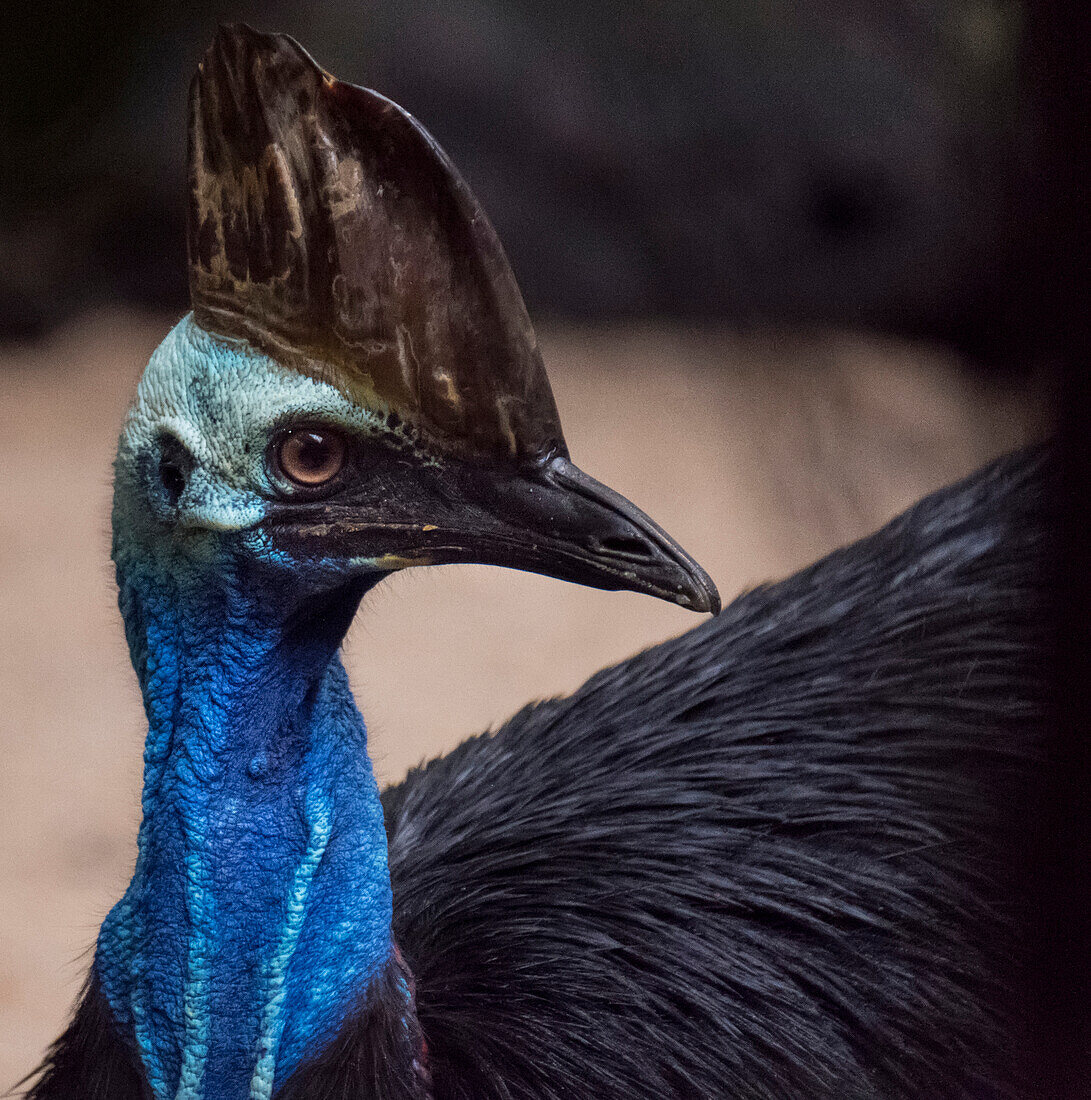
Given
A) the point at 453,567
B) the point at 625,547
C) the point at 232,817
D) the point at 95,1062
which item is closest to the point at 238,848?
the point at 232,817

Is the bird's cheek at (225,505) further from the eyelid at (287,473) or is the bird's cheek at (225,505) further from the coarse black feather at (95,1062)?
the coarse black feather at (95,1062)

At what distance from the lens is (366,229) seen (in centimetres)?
88

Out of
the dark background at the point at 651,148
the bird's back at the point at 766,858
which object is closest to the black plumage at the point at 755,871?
the bird's back at the point at 766,858

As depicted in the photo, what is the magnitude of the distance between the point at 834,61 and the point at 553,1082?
113 centimetres

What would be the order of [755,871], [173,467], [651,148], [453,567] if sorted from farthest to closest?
[453,567] < [651,148] < [755,871] < [173,467]

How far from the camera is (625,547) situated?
0.94 meters

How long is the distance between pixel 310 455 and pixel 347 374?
0.25 feet

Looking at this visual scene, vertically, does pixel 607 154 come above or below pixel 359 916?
above

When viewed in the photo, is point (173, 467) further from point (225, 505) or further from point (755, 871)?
point (755, 871)

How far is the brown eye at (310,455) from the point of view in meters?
0.95

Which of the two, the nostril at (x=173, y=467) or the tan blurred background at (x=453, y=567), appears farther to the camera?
the tan blurred background at (x=453, y=567)

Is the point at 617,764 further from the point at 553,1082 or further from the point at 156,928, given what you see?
the point at 156,928

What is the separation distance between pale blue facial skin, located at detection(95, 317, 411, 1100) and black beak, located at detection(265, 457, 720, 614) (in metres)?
0.03

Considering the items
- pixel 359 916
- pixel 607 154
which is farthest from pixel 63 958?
pixel 607 154
